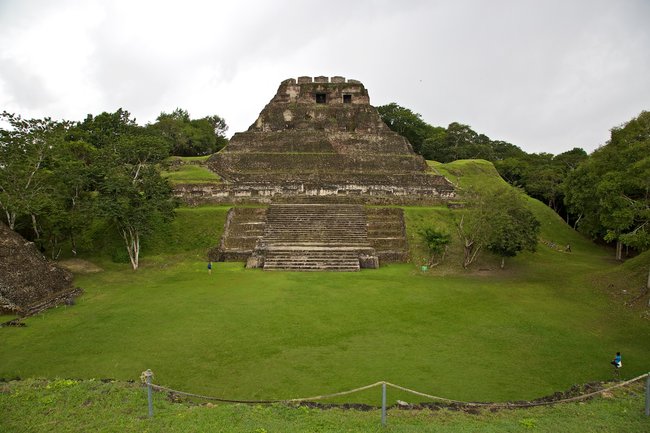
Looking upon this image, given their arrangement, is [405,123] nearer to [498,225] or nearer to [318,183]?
[318,183]

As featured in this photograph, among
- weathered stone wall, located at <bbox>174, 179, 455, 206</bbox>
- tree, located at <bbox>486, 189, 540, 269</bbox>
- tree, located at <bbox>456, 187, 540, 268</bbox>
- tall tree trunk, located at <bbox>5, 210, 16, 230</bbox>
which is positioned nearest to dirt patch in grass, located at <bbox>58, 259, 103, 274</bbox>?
tall tree trunk, located at <bbox>5, 210, 16, 230</bbox>

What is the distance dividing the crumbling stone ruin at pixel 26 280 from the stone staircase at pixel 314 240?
6762 mm

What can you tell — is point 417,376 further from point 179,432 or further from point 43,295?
point 43,295

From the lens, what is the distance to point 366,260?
57.7ft

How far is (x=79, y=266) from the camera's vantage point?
16969 mm

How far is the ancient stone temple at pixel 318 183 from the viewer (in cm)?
1858

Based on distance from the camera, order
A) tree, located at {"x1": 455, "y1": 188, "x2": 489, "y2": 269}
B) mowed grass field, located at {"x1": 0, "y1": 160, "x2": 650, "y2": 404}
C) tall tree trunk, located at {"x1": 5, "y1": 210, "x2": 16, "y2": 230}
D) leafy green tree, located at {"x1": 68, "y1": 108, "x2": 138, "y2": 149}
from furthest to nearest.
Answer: leafy green tree, located at {"x1": 68, "y1": 108, "x2": 138, "y2": 149} < tree, located at {"x1": 455, "y1": 188, "x2": 489, "y2": 269} < tall tree trunk, located at {"x1": 5, "y1": 210, "x2": 16, "y2": 230} < mowed grass field, located at {"x1": 0, "y1": 160, "x2": 650, "y2": 404}

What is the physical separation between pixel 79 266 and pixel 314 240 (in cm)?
979

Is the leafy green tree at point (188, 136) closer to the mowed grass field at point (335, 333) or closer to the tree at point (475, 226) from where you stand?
the mowed grass field at point (335, 333)

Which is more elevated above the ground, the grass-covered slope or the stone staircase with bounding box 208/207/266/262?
the grass-covered slope

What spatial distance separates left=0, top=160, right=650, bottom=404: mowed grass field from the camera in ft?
26.0

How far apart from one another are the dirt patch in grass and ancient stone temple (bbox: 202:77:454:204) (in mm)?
7524

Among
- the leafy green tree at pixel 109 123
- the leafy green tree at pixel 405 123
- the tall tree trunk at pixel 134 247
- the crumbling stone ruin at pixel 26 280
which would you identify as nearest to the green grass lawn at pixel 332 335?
the crumbling stone ruin at pixel 26 280

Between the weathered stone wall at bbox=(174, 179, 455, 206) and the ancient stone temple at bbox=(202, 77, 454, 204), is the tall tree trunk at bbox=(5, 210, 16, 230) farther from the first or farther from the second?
the ancient stone temple at bbox=(202, 77, 454, 204)
